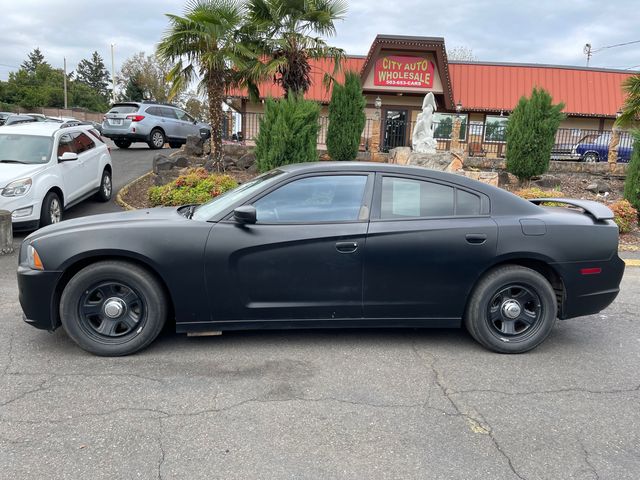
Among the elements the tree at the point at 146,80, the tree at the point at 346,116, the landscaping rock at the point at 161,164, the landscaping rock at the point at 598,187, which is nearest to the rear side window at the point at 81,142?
the landscaping rock at the point at 161,164

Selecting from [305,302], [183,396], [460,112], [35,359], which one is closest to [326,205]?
[305,302]

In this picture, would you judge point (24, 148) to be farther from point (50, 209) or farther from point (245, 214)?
point (245, 214)

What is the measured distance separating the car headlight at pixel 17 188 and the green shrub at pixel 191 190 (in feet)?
8.04

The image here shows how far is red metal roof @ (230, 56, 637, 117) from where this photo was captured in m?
23.4

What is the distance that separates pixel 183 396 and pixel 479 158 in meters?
13.6

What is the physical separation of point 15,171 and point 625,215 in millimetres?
10723

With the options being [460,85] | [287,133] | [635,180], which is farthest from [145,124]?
[635,180]

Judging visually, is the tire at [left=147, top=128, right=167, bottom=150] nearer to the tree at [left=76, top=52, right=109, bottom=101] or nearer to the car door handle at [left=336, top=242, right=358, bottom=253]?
the car door handle at [left=336, top=242, right=358, bottom=253]

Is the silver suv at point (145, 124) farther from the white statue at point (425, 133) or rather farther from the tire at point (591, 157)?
the tire at point (591, 157)

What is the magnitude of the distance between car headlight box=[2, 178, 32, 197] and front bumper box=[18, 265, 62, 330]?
4527mm

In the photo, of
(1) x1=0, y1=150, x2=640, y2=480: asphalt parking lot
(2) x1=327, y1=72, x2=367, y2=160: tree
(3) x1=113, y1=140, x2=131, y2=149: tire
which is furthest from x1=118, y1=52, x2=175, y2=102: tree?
(1) x1=0, y1=150, x2=640, y2=480: asphalt parking lot

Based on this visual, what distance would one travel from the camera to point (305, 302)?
400 centimetres

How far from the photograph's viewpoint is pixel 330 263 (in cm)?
397

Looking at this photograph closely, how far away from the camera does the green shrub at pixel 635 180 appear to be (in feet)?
32.9
